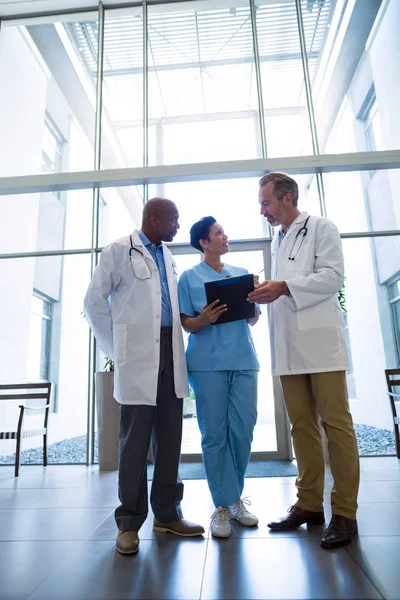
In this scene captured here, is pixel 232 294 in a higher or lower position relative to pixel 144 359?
higher

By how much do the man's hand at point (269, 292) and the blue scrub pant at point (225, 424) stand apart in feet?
1.18

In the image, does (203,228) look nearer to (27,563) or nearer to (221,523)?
(221,523)

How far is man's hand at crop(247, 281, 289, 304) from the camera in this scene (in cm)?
174

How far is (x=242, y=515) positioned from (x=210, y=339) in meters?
0.78

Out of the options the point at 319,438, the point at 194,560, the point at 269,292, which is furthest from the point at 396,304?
the point at 194,560

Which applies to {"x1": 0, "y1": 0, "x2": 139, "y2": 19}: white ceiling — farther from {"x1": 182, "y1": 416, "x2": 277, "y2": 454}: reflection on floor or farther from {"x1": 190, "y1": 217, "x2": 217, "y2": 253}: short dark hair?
{"x1": 182, "y1": 416, "x2": 277, "y2": 454}: reflection on floor

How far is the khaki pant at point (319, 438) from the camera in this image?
161 cm

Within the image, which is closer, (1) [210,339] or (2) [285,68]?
(1) [210,339]

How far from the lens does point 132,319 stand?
1.76 meters

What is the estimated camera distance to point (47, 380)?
4.09m

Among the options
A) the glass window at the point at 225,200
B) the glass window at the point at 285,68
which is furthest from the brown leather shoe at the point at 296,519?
the glass window at the point at 285,68

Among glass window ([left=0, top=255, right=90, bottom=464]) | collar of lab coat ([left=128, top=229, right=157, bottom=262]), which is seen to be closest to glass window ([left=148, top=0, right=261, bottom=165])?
glass window ([left=0, top=255, right=90, bottom=464])

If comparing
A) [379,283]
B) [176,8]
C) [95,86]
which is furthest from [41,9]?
[379,283]

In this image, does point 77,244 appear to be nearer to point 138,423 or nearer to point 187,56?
point 187,56
